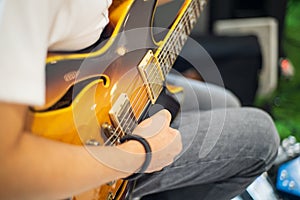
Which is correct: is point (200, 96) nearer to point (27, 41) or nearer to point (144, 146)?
point (144, 146)

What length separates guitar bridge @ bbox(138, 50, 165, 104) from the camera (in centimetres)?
84

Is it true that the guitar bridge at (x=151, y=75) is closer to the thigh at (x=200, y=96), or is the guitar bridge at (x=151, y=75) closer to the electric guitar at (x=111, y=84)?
the electric guitar at (x=111, y=84)

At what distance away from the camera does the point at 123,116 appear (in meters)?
0.79

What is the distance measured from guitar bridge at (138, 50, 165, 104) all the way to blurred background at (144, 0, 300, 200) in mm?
396

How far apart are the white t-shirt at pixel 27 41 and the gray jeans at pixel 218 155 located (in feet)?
1.27

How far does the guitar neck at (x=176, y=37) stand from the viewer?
93cm

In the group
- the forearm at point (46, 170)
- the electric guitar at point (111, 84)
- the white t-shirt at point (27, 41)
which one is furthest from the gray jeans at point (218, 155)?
the white t-shirt at point (27, 41)

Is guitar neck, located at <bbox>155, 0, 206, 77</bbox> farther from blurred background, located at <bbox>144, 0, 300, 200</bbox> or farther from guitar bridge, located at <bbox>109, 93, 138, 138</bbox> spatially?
blurred background, located at <bbox>144, 0, 300, 200</bbox>

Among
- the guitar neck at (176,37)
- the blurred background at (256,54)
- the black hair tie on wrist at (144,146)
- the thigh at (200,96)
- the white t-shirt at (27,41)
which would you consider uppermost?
the white t-shirt at (27,41)

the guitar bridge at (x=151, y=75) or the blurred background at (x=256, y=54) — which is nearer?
the guitar bridge at (x=151, y=75)

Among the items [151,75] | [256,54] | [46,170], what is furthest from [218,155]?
[256,54]

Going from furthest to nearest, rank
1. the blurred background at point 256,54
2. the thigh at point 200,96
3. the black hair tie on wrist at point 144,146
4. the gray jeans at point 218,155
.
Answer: the blurred background at point 256,54, the thigh at point 200,96, the gray jeans at point 218,155, the black hair tie on wrist at point 144,146

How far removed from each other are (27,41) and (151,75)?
0.35 m

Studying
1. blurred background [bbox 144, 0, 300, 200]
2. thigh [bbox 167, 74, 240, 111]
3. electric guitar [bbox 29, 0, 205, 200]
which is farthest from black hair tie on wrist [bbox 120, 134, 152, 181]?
blurred background [bbox 144, 0, 300, 200]
